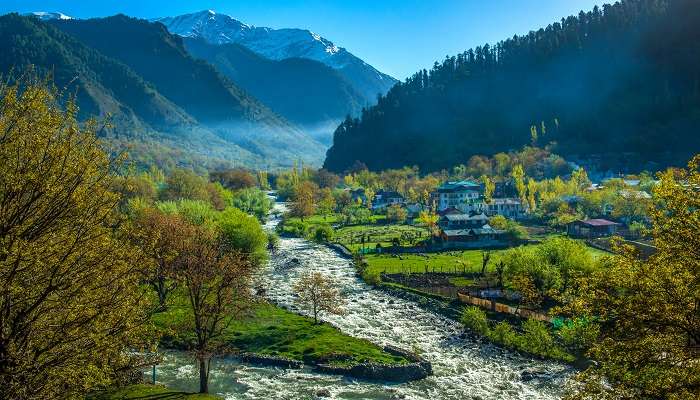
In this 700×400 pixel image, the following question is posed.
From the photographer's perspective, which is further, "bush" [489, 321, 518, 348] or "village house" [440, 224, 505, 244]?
"village house" [440, 224, 505, 244]

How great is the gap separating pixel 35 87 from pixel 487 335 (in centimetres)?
4627

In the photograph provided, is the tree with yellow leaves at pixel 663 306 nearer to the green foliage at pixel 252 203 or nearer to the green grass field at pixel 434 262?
the green grass field at pixel 434 262

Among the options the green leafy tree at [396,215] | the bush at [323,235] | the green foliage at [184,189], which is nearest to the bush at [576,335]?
the bush at [323,235]

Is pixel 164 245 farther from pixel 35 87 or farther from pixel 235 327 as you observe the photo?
pixel 35 87

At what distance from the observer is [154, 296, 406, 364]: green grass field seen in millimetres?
45719

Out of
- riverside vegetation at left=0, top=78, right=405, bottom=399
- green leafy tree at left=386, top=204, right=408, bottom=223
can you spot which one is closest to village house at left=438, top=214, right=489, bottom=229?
green leafy tree at left=386, top=204, right=408, bottom=223

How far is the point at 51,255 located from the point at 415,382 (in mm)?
32329

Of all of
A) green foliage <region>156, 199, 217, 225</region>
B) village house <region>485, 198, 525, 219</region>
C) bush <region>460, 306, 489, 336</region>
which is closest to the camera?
bush <region>460, 306, 489, 336</region>

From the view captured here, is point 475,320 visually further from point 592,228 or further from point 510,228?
point 592,228

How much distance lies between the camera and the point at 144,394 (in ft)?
111

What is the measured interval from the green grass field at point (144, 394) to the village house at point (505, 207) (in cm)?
13468

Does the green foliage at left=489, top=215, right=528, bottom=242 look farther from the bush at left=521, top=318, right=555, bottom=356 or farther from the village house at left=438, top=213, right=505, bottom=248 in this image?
the bush at left=521, top=318, right=555, bottom=356

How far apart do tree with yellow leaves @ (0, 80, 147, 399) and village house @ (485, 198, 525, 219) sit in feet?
490

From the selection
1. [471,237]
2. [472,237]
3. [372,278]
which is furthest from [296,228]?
[372,278]
